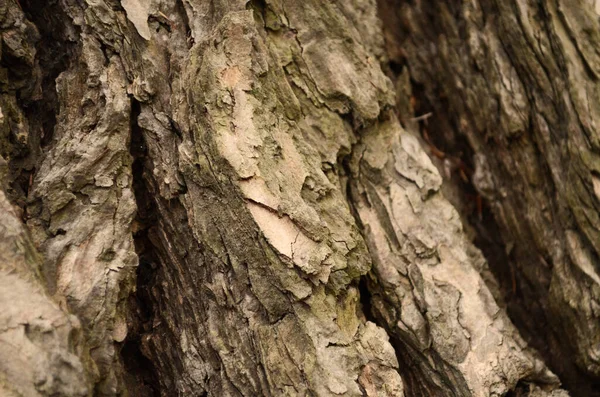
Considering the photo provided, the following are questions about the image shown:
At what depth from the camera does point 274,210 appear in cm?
291

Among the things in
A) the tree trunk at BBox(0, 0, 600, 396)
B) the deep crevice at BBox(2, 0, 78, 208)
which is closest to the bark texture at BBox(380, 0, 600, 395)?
the tree trunk at BBox(0, 0, 600, 396)

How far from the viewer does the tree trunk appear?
2.85 m

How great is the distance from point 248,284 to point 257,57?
1280 millimetres

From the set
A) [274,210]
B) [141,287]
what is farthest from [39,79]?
[274,210]

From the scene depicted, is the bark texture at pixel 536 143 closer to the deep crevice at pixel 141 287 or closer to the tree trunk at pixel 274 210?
the tree trunk at pixel 274 210

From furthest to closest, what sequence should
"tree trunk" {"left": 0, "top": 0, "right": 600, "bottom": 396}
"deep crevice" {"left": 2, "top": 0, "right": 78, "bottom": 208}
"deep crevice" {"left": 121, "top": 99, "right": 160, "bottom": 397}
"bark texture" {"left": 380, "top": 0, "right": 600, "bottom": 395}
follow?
"bark texture" {"left": 380, "top": 0, "right": 600, "bottom": 395}, "deep crevice" {"left": 121, "top": 99, "right": 160, "bottom": 397}, "deep crevice" {"left": 2, "top": 0, "right": 78, "bottom": 208}, "tree trunk" {"left": 0, "top": 0, "right": 600, "bottom": 396}

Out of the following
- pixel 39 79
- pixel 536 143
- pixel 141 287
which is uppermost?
pixel 536 143

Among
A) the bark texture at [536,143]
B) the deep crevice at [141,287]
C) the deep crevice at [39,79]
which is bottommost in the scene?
the deep crevice at [141,287]

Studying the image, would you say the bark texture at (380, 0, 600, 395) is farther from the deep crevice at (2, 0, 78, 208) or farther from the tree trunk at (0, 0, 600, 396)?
the deep crevice at (2, 0, 78, 208)

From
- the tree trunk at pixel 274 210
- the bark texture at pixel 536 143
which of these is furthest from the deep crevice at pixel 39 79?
the bark texture at pixel 536 143

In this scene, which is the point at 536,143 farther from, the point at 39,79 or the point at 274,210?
the point at 39,79

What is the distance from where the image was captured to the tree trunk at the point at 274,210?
2.85 metres

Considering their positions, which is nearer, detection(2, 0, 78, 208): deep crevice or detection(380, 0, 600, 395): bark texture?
detection(2, 0, 78, 208): deep crevice

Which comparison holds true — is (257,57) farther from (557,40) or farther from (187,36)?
(557,40)
